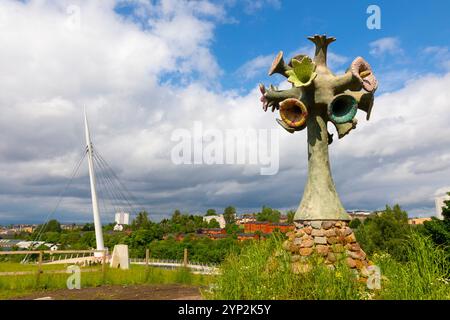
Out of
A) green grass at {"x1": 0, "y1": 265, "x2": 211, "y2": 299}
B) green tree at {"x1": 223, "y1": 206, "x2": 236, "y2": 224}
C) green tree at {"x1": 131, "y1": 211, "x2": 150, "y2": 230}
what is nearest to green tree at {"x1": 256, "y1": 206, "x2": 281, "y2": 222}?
green tree at {"x1": 223, "y1": 206, "x2": 236, "y2": 224}

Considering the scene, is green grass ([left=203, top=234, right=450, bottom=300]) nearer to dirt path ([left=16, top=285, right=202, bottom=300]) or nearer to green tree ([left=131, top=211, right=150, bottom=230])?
dirt path ([left=16, top=285, right=202, bottom=300])

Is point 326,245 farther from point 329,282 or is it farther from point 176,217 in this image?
point 176,217

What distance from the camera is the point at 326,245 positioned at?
23.2ft

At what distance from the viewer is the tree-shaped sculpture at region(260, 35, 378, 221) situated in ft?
24.9

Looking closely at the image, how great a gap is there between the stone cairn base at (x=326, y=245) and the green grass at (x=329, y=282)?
470 millimetres

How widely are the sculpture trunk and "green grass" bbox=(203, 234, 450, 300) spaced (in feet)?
3.84

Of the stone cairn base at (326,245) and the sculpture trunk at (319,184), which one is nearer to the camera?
the stone cairn base at (326,245)

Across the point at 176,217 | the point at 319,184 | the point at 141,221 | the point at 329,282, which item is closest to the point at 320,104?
the point at 319,184

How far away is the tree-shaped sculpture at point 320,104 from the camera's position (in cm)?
760

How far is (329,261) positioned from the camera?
683 centimetres

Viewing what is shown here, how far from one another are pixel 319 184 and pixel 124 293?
239 inches

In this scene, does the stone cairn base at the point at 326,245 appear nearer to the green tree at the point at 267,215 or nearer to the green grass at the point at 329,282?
the green grass at the point at 329,282


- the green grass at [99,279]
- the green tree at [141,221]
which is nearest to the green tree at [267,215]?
the green tree at [141,221]

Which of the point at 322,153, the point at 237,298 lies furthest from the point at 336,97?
the point at 237,298
